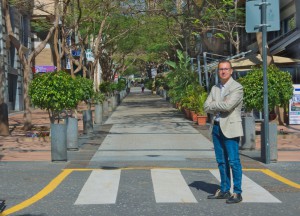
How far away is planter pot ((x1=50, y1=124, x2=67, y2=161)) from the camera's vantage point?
1058 centimetres

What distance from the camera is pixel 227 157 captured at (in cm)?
674

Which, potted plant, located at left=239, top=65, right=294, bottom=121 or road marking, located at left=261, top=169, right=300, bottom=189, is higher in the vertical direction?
potted plant, located at left=239, top=65, right=294, bottom=121

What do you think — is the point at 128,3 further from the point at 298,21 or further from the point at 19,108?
the point at 19,108

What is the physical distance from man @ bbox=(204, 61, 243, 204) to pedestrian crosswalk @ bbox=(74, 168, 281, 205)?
1.30 feet

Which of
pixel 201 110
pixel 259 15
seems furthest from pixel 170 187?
pixel 201 110

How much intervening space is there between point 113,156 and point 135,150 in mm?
1246

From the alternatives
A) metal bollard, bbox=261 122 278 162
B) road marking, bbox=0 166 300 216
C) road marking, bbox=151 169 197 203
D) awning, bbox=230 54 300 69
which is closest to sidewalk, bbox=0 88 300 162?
metal bollard, bbox=261 122 278 162

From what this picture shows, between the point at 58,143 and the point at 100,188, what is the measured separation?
327 cm

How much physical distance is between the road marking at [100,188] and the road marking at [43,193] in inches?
19.0

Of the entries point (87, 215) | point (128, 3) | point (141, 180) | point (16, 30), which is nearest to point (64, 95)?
point (141, 180)

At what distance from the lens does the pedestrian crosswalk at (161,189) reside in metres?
6.73

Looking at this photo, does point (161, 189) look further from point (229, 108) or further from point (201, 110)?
point (201, 110)

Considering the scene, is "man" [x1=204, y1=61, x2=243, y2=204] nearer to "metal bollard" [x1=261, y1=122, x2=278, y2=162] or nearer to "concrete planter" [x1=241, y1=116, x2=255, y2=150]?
"metal bollard" [x1=261, y1=122, x2=278, y2=162]

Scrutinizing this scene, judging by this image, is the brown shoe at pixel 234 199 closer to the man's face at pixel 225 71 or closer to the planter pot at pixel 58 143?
the man's face at pixel 225 71
